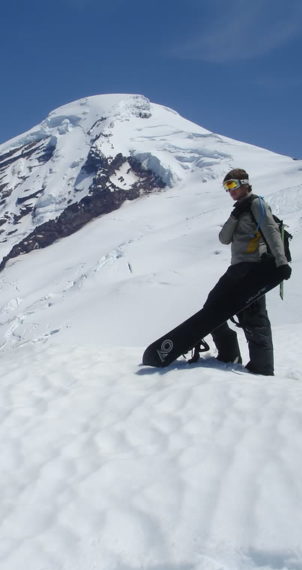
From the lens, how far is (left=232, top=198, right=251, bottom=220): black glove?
4.81 metres

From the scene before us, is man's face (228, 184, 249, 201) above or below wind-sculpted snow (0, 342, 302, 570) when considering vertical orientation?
above

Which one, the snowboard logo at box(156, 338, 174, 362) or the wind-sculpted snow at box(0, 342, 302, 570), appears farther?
the snowboard logo at box(156, 338, 174, 362)

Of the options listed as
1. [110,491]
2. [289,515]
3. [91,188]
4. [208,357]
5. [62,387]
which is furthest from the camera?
[91,188]

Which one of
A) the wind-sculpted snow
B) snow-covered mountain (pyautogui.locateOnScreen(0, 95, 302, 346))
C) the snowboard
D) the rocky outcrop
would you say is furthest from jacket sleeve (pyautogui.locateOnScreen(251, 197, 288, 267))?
the rocky outcrop

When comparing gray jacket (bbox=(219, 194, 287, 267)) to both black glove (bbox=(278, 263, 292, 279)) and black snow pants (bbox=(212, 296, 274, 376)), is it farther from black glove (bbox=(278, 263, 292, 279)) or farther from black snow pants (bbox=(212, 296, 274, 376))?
black snow pants (bbox=(212, 296, 274, 376))

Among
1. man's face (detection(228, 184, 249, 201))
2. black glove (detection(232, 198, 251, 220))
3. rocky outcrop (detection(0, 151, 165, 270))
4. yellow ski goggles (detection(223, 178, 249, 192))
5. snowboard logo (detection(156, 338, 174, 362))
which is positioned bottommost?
snowboard logo (detection(156, 338, 174, 362))

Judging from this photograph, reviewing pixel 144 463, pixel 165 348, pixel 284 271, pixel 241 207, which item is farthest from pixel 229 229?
pixel 144 463

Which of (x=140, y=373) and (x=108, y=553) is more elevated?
(x=140, y=373)

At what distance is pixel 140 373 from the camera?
4773 millimetres

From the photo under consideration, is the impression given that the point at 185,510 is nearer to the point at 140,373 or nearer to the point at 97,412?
the point at 97,412

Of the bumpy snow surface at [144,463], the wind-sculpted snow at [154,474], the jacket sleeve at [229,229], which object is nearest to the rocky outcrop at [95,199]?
the jacket sleeve at [229,229]

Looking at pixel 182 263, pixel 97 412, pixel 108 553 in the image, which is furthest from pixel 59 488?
pixel 182 263

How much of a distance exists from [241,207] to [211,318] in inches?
43.3

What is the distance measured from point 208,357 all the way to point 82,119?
107092mm
